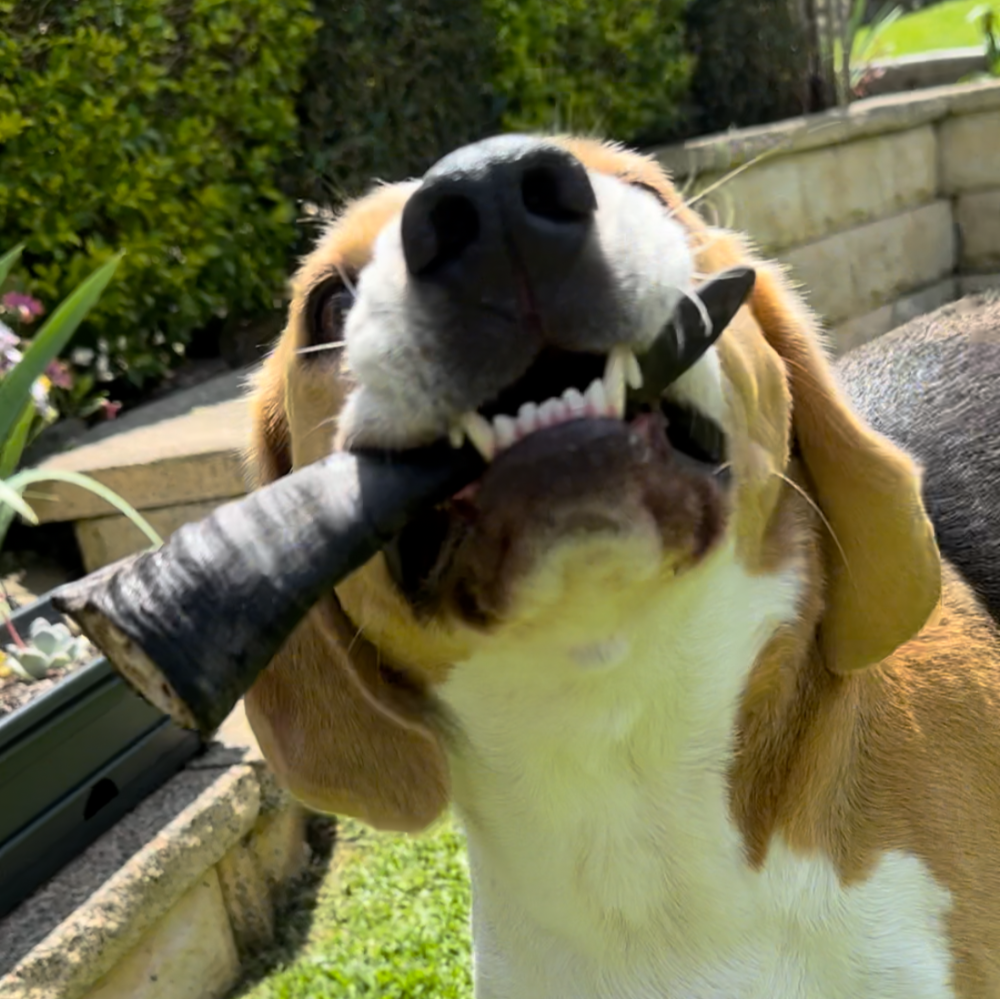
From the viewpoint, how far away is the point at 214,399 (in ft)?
16.3

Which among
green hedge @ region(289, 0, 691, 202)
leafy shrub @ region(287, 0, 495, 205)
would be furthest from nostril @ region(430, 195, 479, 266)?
leafy shrub @ region(287, 0, 495, 205)

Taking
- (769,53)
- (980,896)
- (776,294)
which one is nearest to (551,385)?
(776,294)

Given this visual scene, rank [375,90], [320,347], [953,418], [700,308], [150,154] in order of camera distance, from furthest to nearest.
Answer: [375,90]
[150,154]
[953,418]
[320,347]
[700,308]

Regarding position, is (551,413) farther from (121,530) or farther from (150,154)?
(150,154)

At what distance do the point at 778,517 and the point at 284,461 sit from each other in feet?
2.66

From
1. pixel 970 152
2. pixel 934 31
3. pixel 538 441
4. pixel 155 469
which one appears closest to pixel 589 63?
pixel 970 152

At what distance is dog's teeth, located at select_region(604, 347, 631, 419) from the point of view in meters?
1.41

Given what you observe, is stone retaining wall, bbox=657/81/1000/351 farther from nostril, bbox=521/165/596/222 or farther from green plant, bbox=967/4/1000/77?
nostril, bbox=521/165/596/222

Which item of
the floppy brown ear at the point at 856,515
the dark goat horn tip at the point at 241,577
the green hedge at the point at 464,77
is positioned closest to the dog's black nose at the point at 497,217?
the dark goat horn tip at the point at 241,577

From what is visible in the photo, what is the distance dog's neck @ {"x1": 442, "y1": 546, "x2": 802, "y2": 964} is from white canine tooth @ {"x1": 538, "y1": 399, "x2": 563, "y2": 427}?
15.8 inches

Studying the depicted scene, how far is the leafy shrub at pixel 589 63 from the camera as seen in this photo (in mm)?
6148

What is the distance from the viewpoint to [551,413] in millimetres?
1367

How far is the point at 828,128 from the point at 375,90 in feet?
8.34

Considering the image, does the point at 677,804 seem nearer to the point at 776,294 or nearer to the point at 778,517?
the point at 778,517
